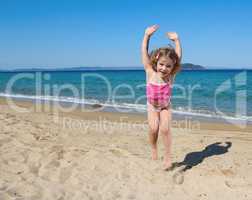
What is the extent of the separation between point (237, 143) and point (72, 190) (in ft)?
14.3

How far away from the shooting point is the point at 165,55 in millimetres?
5211

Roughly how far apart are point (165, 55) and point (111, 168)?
1625 millimetres

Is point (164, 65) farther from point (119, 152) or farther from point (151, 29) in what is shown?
point (119, 152)

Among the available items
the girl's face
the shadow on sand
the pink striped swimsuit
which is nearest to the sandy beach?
the shadow on sand

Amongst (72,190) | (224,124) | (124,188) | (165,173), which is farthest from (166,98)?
(224,124)

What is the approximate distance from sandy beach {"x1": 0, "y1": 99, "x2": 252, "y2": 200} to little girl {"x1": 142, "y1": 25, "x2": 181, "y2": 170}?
516mm

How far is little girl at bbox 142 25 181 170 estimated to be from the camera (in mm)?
5254

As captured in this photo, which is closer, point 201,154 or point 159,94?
point 159,94

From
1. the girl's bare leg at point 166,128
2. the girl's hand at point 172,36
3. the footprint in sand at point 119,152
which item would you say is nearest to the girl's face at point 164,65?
the girl's hand at point 172,36

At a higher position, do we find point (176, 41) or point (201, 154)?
point (176, 41)

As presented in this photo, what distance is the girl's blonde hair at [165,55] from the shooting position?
17.1 feet

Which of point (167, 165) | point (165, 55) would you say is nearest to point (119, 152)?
point (167, 165)

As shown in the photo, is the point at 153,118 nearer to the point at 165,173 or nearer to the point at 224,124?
the point at 165,173

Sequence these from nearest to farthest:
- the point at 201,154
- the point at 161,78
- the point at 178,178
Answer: the point at 178,178
the point at 161,78
the point at 201,154
